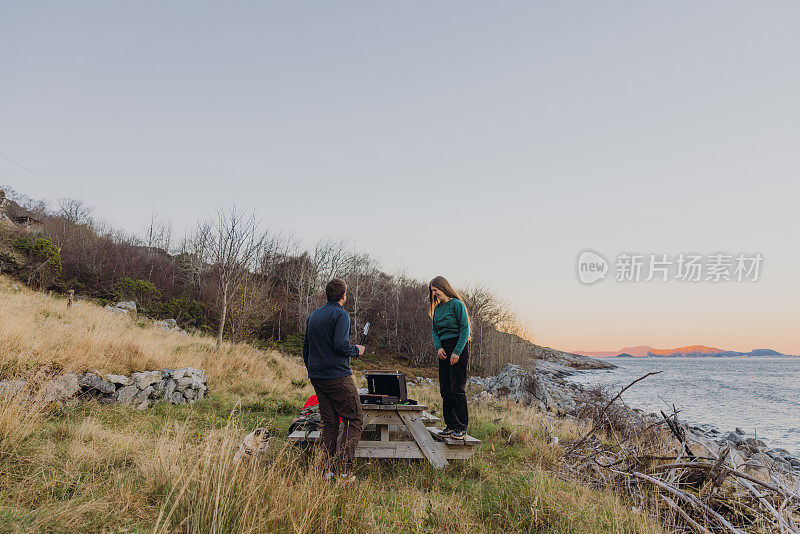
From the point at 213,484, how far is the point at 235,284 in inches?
597

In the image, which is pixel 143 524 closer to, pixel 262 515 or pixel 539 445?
pixel 262 515

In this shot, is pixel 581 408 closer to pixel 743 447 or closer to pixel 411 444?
pixel 743 447

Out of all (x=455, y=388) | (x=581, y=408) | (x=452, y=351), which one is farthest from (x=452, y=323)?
(x=581, y=408)

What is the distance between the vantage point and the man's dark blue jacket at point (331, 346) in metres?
4.29

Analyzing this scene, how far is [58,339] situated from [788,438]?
2244 centimetres

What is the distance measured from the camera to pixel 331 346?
14.2 feet

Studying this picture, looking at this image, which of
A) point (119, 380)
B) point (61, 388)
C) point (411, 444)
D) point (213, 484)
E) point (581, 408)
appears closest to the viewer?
point (213, 484)

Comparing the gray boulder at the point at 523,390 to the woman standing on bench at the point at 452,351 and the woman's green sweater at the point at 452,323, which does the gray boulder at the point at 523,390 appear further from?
the woman's green sweater at the point at 452,323

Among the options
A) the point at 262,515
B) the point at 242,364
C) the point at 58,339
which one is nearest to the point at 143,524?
the point at 262,515

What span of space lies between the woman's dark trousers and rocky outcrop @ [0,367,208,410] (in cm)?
517

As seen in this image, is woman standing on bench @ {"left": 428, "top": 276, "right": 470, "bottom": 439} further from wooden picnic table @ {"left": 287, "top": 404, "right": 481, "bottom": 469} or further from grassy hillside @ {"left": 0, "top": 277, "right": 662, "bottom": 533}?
grassy hillside @ {"left": 0, "top": 277, "right": 662, "bottom": 533}

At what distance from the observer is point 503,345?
31641 mm

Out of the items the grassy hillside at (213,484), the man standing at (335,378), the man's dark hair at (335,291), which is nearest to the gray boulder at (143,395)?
the grassy hillside at (213,484)

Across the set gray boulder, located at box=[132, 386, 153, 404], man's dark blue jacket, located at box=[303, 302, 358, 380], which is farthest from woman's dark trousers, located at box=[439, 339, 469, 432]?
gray boulder, located at box=[132, 386, 153, 404]
